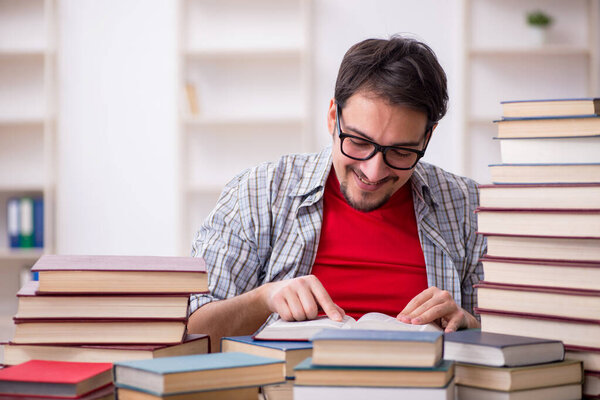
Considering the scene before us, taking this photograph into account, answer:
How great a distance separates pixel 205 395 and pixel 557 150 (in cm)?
61

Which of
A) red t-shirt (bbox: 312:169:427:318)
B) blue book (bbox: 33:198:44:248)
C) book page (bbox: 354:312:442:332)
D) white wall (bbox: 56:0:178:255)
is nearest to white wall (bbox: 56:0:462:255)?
white wall (bbox: 56:0:178:255)

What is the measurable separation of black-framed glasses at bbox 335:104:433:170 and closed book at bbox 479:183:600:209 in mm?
483

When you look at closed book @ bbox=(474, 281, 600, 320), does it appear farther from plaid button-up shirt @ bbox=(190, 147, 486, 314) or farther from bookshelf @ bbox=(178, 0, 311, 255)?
bookshelf @ bbox=(178, 0, 311, 255)

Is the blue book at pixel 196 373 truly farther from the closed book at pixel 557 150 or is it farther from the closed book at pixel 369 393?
the closed book at pixel 557 150

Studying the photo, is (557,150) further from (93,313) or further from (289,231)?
(289,231)

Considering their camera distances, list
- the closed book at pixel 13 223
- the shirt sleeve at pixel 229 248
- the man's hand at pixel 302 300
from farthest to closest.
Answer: the closed book at pixel 13 223, the shirt sleeve at pixel 229 248, the man's hand at pixel 302 300

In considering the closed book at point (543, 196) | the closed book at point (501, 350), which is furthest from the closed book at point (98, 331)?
the closed book at point (543, 196)

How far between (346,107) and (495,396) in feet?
2.87

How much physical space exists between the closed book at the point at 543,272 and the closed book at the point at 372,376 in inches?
10.7

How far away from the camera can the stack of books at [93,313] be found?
3.08ft

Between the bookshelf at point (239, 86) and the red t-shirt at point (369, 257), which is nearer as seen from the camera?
the red t-shirt at point (369, 257)

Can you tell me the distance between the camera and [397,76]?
1.53 meters

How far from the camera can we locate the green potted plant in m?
3.79

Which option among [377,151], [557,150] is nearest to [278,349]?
[557,150]
